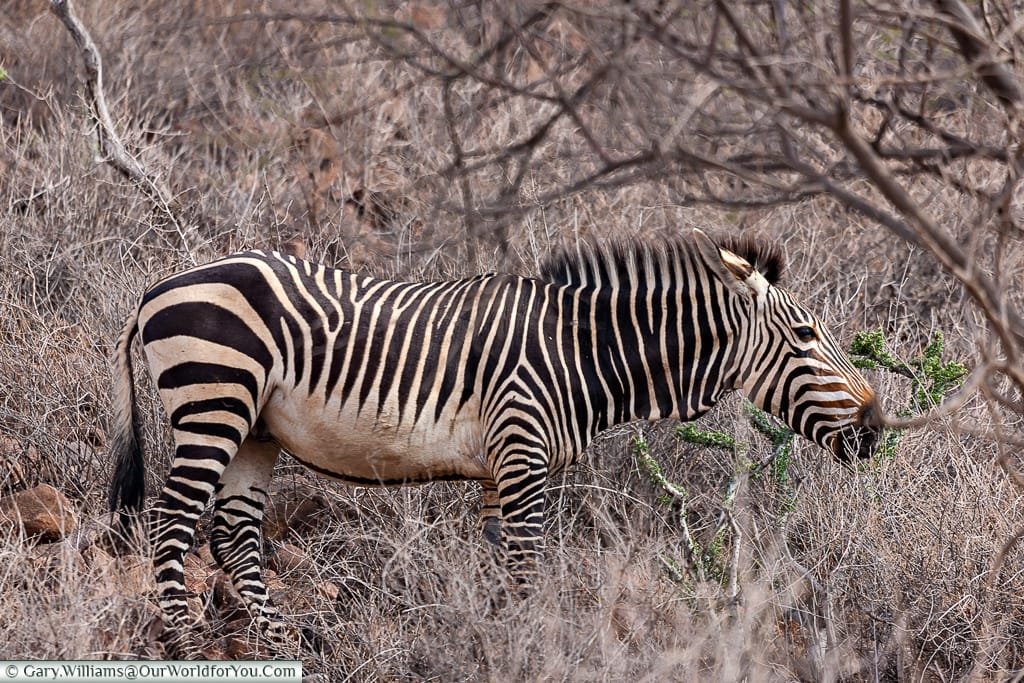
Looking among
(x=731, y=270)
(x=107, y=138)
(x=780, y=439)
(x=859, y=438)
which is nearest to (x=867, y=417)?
(x=859, y=438)

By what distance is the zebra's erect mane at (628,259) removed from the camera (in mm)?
5637

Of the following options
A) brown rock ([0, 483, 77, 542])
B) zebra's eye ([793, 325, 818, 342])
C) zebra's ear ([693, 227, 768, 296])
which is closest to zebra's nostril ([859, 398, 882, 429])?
zebra's eye ([793, 325, 818, 342])

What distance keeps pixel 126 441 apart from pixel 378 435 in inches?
42.4

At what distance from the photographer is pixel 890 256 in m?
7.88

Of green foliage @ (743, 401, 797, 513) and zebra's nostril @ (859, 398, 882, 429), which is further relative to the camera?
green foliage @ (743, 401, 797, 513)

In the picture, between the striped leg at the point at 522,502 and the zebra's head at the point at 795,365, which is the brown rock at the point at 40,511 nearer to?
the striped leg at the point at 522,502

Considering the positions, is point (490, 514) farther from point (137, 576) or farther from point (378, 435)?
point (137, 576)

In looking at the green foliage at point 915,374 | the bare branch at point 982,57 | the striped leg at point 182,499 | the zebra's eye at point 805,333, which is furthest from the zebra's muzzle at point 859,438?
the striped leg at point 182,499

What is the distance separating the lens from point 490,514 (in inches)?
226

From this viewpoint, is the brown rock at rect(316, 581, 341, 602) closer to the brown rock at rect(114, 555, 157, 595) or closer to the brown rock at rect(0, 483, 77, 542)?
the brown rock at rect(114, 555, 157, 595)

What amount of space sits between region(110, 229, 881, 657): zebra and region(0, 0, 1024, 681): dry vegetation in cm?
28

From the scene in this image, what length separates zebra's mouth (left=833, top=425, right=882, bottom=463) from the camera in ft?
18.1
